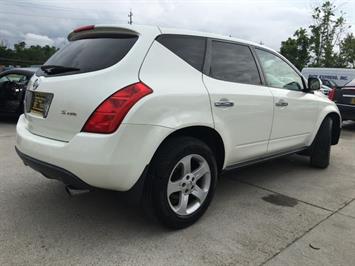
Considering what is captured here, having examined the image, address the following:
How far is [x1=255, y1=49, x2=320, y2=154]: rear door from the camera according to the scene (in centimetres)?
396

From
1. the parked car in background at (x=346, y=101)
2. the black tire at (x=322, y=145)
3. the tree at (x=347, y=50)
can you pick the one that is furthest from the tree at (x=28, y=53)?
the black tire at (x=322, y=145)

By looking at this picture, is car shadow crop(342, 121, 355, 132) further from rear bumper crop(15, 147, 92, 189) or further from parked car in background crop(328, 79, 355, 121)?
rear bumper crop(15, 147, 92, 189)

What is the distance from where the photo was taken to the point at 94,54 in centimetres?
286

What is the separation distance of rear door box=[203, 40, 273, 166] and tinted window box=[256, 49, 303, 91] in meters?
0.21

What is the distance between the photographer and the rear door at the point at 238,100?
3.21 meters

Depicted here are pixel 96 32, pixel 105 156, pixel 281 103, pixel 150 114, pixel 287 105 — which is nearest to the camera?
pixel 105 156

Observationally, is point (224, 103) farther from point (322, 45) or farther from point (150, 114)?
point (322, 45)

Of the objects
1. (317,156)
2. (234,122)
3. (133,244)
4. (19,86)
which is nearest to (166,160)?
(133,244)

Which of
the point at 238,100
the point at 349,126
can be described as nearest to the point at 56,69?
the point at 238,100

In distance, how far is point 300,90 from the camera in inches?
175

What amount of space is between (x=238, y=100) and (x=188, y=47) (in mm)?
699

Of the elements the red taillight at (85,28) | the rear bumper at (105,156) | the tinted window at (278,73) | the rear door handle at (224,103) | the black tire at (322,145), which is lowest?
the black tire at (322,145)

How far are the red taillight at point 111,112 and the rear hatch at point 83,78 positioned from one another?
0.04m

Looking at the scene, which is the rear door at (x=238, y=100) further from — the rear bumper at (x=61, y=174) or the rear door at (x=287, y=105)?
the rear bumper at (x=61, y=174)
